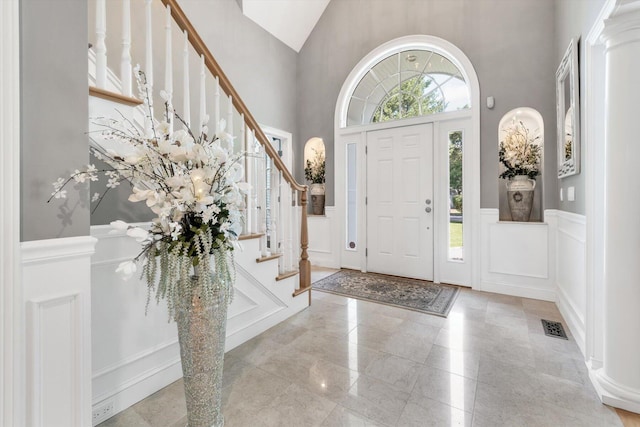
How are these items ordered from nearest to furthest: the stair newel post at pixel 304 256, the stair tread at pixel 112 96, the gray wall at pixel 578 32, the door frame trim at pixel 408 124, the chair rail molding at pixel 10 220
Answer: the chair rail molding at pixel 10 220, the stair tread at pixel 112 96, the gray wall at pixel 578 32, the stair newel post at pixel 304 256, the door frame trim at pixel 408 124

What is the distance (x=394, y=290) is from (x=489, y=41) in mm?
3257

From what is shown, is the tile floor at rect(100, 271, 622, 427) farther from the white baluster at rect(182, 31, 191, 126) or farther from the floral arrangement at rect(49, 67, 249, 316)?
the white baluster at rect(182, 31, 191, 126)

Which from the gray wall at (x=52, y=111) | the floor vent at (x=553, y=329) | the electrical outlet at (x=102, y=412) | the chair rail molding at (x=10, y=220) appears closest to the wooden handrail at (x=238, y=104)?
the gray wall at (x=52, y=111)

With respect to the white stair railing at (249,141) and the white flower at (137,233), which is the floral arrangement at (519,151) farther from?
A: the white flower at (137,233)

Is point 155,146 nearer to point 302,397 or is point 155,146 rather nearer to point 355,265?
point 302,397

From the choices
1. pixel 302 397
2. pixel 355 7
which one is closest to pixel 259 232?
pixel 302 397

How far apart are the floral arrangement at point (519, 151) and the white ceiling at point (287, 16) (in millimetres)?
3517

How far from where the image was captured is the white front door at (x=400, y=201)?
13.1ft

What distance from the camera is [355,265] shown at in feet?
15.2

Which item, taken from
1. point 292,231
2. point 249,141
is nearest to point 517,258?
point 292,231

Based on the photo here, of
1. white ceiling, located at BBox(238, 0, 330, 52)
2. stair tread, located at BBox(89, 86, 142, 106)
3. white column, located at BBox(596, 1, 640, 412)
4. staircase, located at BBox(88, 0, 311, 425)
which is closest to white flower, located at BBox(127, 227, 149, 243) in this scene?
staircase, located at BBox(88, 0, 311, 425)

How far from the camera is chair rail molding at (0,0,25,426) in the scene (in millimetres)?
914

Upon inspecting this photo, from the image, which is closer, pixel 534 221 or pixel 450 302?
pixel 450 302

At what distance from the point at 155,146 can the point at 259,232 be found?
1472 mm
